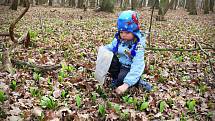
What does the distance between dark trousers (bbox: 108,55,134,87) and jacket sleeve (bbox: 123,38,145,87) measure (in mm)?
262

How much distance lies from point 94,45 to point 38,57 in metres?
2.48

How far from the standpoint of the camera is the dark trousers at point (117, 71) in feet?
16.6

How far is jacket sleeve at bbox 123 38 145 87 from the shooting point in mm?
4758

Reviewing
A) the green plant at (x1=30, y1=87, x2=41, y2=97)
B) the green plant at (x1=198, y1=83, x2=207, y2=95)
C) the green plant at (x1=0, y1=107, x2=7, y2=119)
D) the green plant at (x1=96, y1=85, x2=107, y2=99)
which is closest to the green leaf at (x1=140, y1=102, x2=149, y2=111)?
the green plant at (x1=96, y1=85, x2=107, y2=99)

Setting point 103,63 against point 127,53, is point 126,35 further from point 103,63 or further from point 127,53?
point 103,63

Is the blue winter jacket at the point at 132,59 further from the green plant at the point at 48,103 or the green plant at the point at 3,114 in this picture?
the green plant at the point at 3,114

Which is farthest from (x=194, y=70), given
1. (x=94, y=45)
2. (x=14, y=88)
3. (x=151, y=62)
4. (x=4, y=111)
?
(x=4, y=111)

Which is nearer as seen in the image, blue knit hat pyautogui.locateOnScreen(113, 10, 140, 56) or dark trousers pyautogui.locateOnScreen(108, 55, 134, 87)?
blue knit hat pyautogui.locateOnScreen(113, 10, 140, 56)

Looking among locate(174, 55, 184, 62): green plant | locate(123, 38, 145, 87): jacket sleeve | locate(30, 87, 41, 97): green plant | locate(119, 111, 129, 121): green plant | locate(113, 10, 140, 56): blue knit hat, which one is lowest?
locate(119, 111, 129, 121): green plant

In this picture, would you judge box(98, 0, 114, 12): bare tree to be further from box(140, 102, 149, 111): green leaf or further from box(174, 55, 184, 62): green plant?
box(140, 102, 149, 111): green leaf

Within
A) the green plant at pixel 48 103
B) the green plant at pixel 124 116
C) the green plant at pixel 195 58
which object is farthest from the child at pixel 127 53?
the green plant at pixel 195 58

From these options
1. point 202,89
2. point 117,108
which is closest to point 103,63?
point 117,108

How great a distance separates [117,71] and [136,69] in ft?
1.91

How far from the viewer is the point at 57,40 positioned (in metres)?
9.69
